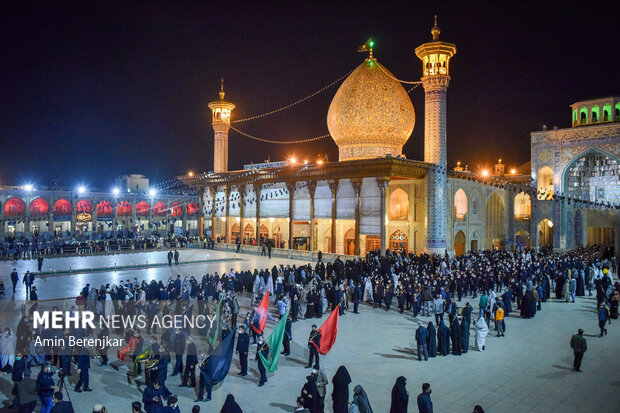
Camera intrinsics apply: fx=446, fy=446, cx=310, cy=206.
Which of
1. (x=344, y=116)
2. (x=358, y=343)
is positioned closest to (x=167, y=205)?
(x=344, y=116)

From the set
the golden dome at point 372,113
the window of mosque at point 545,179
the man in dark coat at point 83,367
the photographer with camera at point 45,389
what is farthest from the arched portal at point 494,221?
the photographer with camera at point 45,389

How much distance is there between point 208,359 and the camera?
820 cm

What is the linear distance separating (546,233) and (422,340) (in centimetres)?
3389

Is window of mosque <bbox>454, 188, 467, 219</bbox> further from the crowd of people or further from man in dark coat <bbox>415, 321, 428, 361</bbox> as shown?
man in dark coat <bbox>415, 321, 428, 361</bbox>

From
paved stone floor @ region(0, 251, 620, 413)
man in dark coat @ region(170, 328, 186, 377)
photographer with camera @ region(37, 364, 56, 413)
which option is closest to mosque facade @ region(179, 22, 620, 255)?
paved stone floor @ region(0, 251, 620, 413)

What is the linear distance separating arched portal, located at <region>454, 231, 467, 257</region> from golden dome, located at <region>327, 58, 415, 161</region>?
6820 millimetres

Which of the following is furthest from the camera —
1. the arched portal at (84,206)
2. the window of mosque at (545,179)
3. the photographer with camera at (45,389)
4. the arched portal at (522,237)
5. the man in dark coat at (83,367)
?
the arched portal at (84,206)

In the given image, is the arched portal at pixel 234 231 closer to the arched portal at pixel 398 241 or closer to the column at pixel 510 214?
the arched portal at pixel 398 241

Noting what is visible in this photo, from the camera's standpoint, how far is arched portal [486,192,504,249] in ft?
108

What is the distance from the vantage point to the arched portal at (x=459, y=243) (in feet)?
97.0

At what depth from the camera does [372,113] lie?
29141mm

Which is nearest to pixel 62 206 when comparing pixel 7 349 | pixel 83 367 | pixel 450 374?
pixel 7 349

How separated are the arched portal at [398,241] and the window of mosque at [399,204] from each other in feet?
3.44

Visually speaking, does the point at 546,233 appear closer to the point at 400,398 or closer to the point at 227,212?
the point at 227,212
